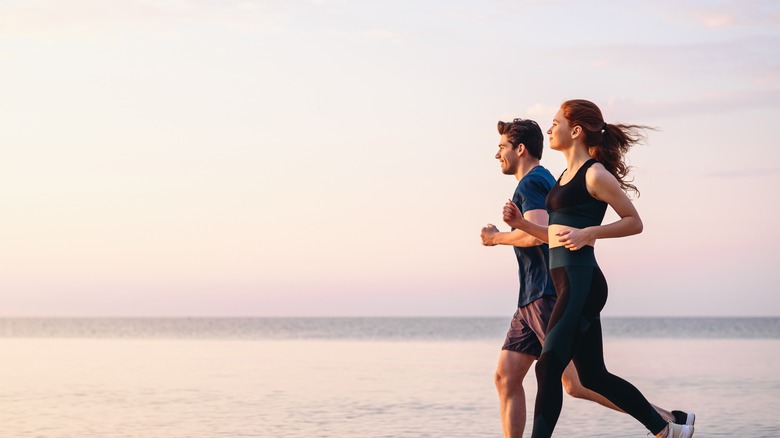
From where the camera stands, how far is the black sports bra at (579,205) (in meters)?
5.94

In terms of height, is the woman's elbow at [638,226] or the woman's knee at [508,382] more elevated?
the woman's elbow at [638,226]

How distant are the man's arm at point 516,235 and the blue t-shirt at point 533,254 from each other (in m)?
0.05

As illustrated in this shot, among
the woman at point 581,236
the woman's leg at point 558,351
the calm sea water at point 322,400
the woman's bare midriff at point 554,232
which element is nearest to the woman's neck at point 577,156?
the woman at point 581,236

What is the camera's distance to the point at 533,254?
21.2ft

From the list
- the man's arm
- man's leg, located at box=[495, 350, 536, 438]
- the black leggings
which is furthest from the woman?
man's leg, located at box=[495, 350, 536, 438]

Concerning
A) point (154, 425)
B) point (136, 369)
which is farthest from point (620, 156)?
point (136, 369)

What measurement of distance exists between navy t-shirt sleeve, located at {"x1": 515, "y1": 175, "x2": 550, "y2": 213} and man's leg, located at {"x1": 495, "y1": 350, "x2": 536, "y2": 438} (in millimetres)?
852

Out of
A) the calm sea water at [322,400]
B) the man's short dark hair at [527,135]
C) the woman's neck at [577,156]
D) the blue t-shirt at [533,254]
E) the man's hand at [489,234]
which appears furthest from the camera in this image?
the calm sea water at [322,400]

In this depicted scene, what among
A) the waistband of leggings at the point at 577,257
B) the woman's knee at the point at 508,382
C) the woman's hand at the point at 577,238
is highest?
the woman's hand at the point at 577,238

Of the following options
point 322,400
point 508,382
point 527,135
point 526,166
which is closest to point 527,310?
point 508,382

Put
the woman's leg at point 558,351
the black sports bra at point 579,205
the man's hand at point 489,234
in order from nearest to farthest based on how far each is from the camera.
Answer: the woman's leg at point 558,351 < the black sports bra at point 579,205 < the man's hand at point 489,234

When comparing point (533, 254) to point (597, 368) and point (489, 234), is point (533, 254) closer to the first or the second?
point (489, 234)

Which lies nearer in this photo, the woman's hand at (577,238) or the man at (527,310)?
the woman's hand at (577,238)

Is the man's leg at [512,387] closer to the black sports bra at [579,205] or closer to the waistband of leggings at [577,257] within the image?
the waistband of leggings at [577,257]
